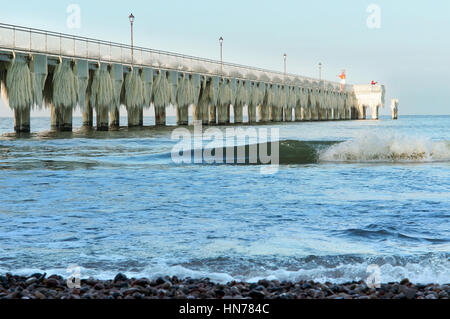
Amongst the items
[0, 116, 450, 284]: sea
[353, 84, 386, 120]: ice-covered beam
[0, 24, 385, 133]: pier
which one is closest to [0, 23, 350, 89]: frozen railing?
[0, 24, 385, 133]: pier

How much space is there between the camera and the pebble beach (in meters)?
4.70

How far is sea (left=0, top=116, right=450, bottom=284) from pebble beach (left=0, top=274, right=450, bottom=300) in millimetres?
291

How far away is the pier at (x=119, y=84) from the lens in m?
29.4

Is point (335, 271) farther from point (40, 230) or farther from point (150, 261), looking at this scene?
point (40, 230)

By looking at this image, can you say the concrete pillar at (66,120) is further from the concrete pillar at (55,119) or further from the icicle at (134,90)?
the icicle at (134,90)

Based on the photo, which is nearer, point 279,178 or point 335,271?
point 335,271

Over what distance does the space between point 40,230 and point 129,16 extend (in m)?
40.4

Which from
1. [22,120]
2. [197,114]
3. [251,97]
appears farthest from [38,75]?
[251,97]

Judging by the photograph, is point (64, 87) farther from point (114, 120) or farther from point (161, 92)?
point (161, 92)

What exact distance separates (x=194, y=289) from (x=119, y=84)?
34.4 m

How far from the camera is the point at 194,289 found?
4949 mm

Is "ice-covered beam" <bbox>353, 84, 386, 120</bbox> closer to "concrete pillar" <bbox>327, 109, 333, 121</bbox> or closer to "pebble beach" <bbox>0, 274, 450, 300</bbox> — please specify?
"concrete pillar" <bbox>327, 109, 333, 121</bbox>
